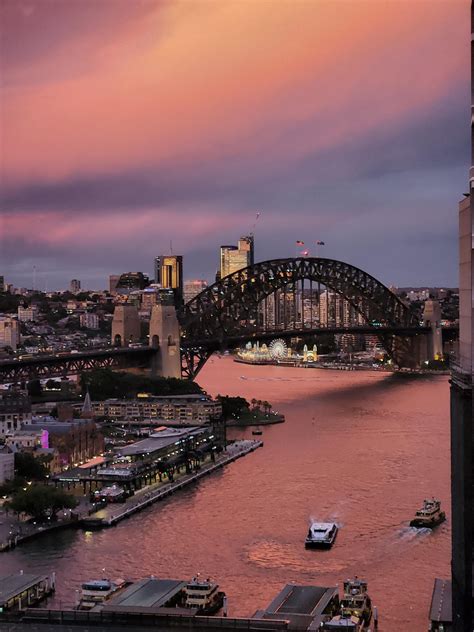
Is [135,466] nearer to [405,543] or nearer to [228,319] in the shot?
[405,543]

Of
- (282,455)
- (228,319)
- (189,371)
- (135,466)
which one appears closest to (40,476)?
(135,466)

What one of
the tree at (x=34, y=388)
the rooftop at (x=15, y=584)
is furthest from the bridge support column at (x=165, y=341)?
the rooftop at (x=15, y=584)

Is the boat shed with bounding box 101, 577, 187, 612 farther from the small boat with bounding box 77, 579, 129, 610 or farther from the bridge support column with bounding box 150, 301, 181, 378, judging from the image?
the bridge support column with bounding box 150, 301, 181, 378

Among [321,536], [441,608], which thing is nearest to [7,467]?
[321,536]

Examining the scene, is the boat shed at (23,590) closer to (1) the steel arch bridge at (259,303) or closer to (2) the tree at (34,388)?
(2) the tree at (34,388)

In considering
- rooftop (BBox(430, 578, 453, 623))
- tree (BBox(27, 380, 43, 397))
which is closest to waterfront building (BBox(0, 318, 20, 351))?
tree (BBox(27, 380, 43, 397))
